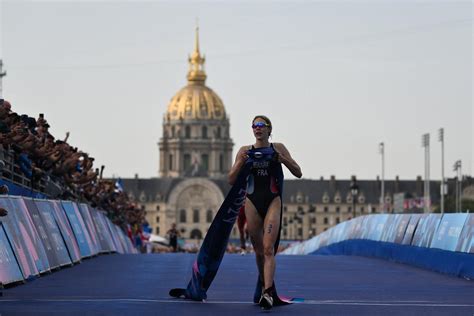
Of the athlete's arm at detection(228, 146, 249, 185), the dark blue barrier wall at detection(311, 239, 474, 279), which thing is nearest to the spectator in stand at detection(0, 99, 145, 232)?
the athlete's arm at detection(228, 146, 249, 185)

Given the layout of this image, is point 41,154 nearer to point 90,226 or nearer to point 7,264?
point 90,226

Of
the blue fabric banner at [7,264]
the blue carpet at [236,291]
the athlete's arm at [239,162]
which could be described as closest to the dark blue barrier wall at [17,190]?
the blue carpet at [236,291]

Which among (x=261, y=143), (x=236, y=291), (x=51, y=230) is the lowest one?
(x=236, y=291)

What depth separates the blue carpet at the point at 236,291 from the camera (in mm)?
13977

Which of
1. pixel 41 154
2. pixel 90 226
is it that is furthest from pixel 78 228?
pixel 90 226

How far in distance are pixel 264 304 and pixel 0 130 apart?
5952 millimetres

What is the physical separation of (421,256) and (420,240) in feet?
2.73

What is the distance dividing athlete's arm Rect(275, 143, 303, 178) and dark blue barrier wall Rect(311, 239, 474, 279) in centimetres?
661

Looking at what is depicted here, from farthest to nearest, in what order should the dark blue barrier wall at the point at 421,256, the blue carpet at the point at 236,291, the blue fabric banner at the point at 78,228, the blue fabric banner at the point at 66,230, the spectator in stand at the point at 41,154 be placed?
the blue fabric banner at the point at 78,228 < the blue fabric banner at the point at 66,230 < the dark blue barrier wall at the point at 421,256 < the spectator in stand at the point at 41,154 < the blue carpet at the point at 236,291

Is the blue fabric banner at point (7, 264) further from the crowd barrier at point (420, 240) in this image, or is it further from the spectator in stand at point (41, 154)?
the crowd barrier at point (420, 240)

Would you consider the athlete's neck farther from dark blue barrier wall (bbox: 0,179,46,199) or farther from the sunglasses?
dark blue barrier wall (bbox: 0,179,46,199)

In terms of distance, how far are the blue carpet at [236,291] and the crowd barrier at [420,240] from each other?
0.39m

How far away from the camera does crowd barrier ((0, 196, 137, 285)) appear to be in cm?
1747

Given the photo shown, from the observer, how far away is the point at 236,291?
56.7 feet
